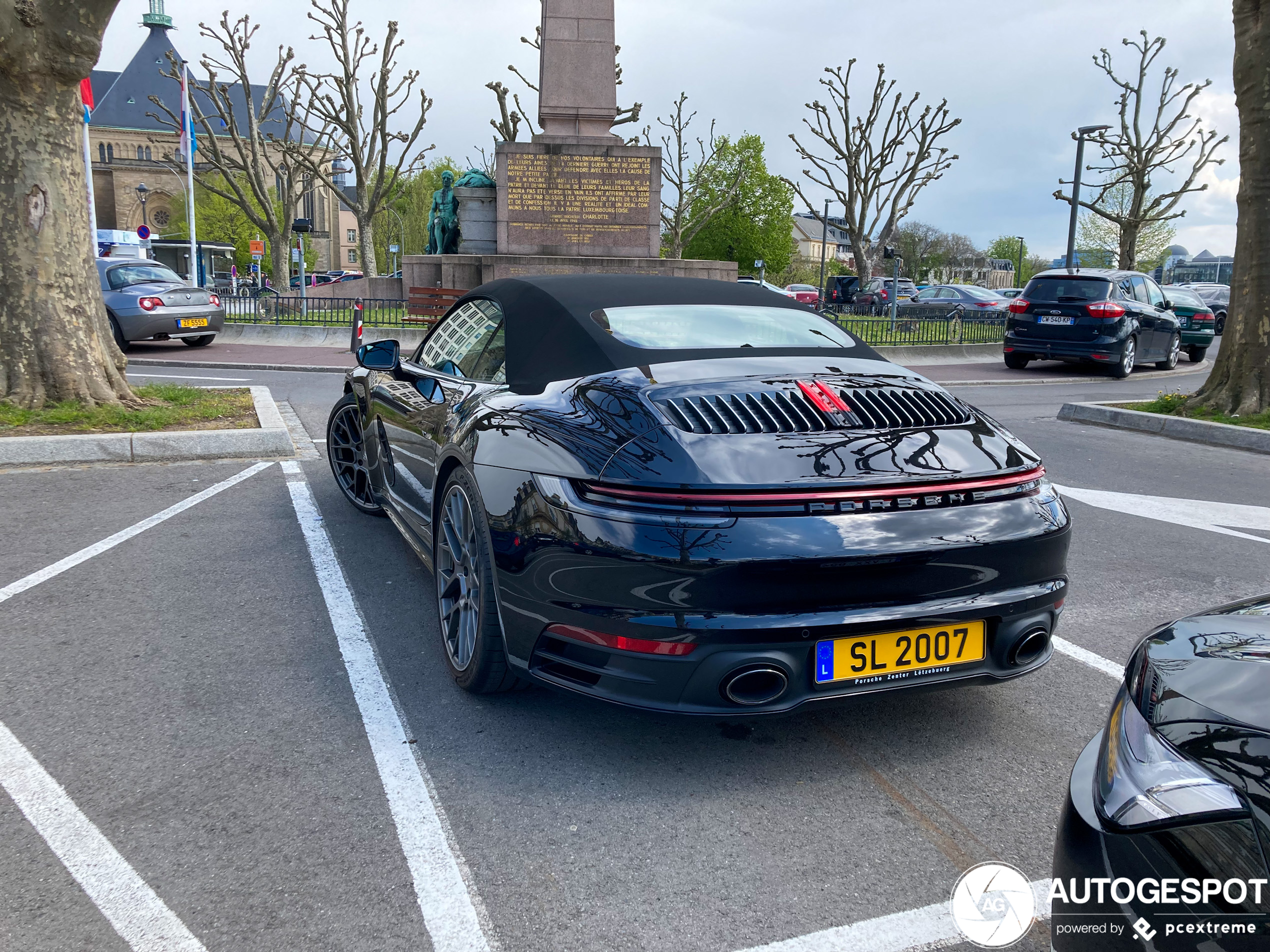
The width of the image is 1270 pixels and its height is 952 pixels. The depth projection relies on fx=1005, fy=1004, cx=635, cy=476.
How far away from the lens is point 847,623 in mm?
2609

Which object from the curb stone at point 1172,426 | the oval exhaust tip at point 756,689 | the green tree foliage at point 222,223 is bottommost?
the curb stone at point 1172,426

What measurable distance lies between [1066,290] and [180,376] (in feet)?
45.3

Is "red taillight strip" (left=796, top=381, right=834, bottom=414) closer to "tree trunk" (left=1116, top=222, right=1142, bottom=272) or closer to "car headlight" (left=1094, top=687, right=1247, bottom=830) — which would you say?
"car headlight" (left=1094, top=687, right=1247, bottom=830)

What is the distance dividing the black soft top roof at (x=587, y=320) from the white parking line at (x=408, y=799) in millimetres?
1169

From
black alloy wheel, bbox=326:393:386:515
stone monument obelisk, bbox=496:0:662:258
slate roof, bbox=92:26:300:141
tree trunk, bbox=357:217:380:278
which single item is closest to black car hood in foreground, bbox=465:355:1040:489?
black alloy wheel, bbox=326:393:386:515

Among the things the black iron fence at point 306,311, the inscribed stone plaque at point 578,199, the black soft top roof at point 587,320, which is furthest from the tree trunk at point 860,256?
the black soft top roof at point 587,320

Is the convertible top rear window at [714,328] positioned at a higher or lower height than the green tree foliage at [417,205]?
lower

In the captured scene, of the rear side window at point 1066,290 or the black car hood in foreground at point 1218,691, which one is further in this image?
the rear side window at point 1066,290

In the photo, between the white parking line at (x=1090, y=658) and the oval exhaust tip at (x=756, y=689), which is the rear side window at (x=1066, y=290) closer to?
the white parking line at (x=1090, y=658)

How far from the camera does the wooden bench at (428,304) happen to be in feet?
64.6

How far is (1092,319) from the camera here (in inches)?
644

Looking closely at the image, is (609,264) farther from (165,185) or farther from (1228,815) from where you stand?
(165,185)

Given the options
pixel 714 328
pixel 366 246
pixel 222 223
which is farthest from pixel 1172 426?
pixel 222 223

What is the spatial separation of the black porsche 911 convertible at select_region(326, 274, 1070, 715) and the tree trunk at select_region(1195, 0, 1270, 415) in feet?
28.4
